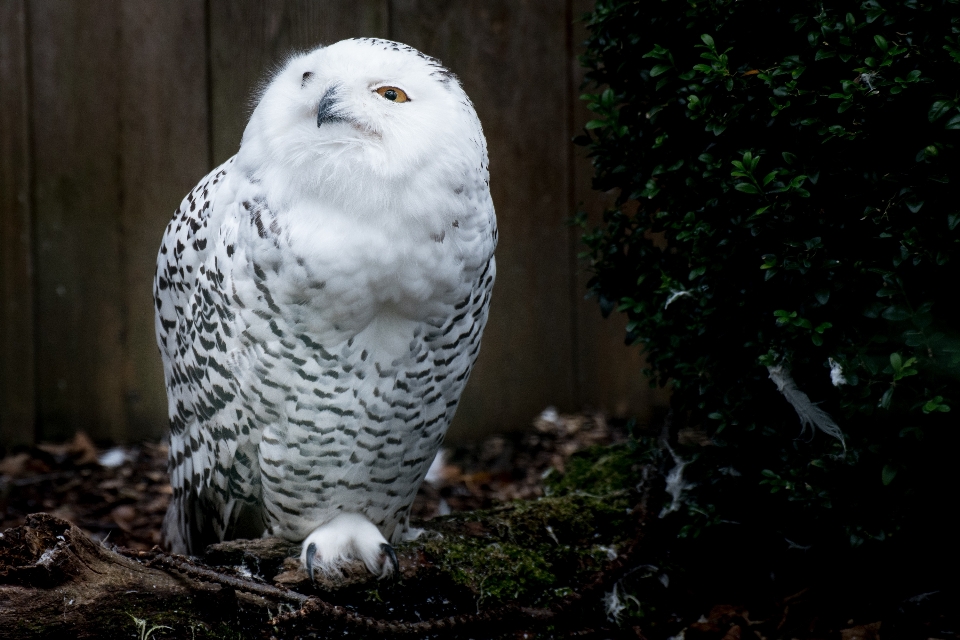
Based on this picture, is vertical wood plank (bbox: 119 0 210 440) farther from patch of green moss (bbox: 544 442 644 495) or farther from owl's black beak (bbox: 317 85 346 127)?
owl's black beak (bbox: 317 85 346 127)

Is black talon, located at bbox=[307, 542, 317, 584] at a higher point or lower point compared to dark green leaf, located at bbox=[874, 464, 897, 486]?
lower

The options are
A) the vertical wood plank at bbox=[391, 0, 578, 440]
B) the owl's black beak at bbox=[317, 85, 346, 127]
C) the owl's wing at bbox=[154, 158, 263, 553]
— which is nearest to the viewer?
the owl's black beak at bbox=[317, 85, 346, 127]

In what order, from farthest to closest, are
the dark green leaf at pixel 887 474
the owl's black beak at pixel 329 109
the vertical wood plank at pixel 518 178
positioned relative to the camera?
1. the vertical wood plank at pixel 518 178
2. the dark green leaf at pixel 887 474
3. the owl's black beak at pixel 329 109

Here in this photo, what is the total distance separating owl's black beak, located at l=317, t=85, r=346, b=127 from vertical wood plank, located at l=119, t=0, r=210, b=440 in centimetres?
233

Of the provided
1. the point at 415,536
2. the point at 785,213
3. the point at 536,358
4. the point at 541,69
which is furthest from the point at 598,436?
the point at 785,213

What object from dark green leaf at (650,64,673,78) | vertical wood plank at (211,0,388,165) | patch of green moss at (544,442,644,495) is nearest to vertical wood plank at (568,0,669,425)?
vertical wood plank at (211,0,388,165)

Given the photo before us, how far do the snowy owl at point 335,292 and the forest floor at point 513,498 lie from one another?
2.26 feet

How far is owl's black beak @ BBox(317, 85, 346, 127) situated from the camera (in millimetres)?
2006

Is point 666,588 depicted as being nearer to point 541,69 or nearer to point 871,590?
point 871,590

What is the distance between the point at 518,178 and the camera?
444 cm

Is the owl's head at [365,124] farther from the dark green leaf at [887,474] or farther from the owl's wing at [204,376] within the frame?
the dark green leaf at [887,474]

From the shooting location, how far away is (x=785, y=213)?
7.20 ft

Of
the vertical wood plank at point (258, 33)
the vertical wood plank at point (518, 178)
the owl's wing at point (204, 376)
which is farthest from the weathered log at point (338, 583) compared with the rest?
the vertical wood plank at point (258, 33)

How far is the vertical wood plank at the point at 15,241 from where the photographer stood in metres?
4.01
